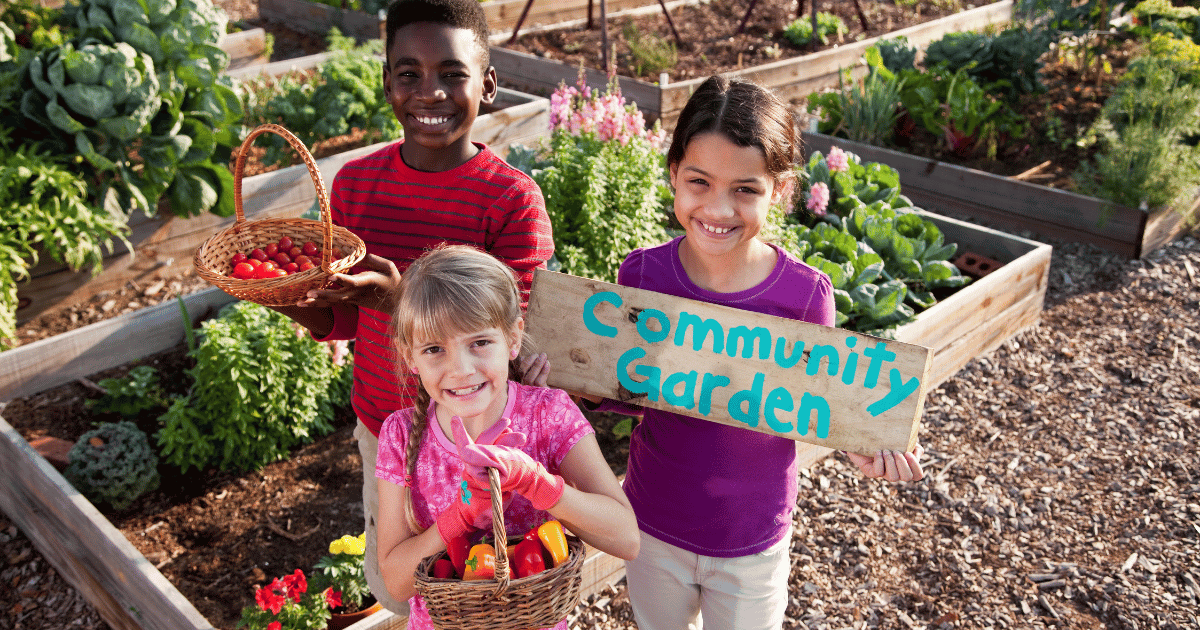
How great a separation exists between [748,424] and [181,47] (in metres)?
4.10

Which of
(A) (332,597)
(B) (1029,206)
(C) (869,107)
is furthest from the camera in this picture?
(C) (869,107)

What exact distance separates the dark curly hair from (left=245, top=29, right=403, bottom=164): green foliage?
3.56 metres

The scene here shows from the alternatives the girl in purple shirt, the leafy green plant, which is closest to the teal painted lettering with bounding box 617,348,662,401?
the girl in purple shirt

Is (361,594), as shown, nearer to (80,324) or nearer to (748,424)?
(748,424)

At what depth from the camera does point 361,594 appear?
2674 millimetres

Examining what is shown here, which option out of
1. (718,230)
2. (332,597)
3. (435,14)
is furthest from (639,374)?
(332,597)

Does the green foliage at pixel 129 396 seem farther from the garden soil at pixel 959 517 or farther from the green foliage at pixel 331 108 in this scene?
the green foliage at pixel 331 108

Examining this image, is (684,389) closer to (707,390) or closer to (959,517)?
(707,390)

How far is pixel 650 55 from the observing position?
24.3 feet

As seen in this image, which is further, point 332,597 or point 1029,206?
point 1029,206

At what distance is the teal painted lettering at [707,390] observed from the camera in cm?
180

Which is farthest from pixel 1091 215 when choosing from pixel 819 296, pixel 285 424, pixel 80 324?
pixel 80 324

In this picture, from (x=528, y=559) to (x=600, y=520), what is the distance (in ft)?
0.46

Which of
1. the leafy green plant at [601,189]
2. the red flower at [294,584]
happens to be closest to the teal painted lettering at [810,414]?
the red flower at [294,584]
